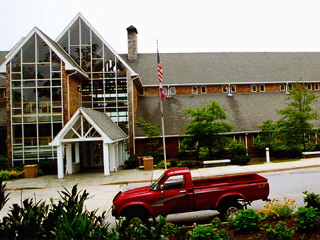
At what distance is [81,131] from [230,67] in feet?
71.7

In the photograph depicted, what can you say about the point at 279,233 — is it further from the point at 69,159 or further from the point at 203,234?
the point at 69,159

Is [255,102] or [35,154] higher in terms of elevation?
[255,102]

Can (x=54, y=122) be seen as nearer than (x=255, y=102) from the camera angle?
Yes

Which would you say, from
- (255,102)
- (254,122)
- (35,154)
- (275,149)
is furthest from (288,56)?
(35,154)

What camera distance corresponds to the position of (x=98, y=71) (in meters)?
26.8

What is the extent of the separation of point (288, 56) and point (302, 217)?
35.8m

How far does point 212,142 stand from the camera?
22.6m

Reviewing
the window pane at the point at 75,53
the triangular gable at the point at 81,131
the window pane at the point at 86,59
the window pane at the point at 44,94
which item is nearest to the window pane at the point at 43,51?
the window pane at the point at 44,94

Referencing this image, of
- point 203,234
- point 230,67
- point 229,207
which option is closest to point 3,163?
point 229,207

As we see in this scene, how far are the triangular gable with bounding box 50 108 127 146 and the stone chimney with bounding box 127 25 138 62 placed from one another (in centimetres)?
1622

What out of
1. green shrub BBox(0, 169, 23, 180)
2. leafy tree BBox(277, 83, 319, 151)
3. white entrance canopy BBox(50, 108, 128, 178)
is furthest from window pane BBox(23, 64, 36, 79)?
leafy tree BBox(277, 83, 319, 151)

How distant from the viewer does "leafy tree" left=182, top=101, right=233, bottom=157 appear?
21406mm

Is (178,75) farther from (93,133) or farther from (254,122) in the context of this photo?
(93,133)

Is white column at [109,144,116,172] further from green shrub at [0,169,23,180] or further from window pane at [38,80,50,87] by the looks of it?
window pane at [38,80,50,87]
